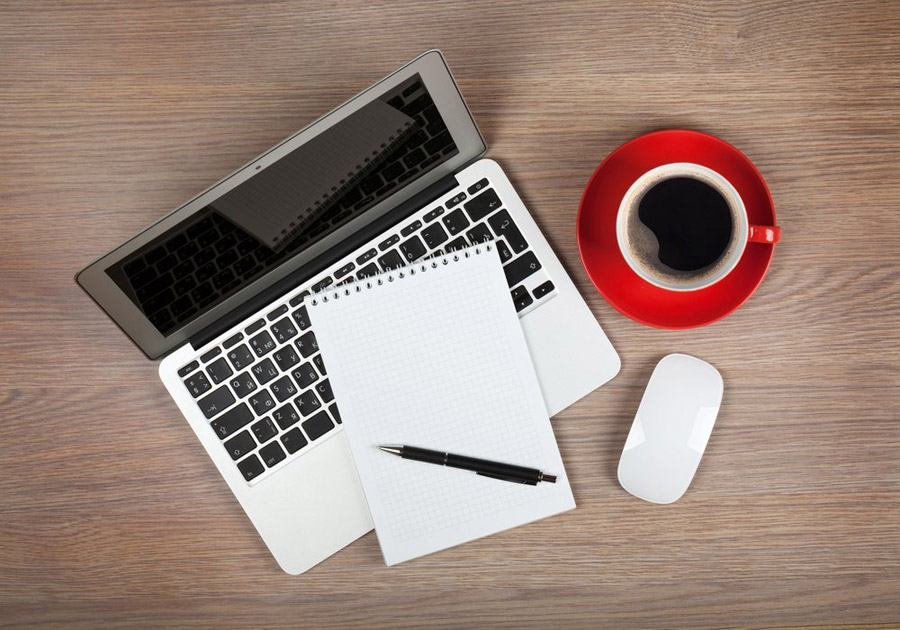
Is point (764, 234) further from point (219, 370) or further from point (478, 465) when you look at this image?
point (219, 370)

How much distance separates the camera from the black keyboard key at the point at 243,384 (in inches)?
29.5

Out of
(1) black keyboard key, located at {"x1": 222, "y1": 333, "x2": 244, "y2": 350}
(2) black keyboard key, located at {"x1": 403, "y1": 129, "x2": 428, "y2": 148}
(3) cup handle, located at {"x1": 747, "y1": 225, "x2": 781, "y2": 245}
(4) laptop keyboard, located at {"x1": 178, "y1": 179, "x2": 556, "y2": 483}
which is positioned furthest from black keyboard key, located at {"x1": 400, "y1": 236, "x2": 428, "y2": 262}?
(3) cup handle, located at {"x1": 747, "y1": 225, "x2": 781, "y2": 245}

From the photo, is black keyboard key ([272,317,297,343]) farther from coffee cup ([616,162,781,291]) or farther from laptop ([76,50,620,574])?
coffee cup ([616,162,781,291])

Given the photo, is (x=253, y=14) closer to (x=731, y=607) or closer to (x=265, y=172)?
(x=265, y=172)

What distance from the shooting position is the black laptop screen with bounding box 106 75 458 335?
69 cm

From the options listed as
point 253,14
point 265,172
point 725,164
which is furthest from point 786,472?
point 253,14

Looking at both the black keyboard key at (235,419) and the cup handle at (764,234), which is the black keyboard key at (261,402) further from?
the cup handle at (764,234)

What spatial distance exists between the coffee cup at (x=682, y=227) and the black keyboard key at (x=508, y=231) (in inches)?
4.4

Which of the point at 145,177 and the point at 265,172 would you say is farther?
the point at 145,177

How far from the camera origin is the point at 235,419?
0.75 metres

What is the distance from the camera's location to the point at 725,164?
2.38 feet

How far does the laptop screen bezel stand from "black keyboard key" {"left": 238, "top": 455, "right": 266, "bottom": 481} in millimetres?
153

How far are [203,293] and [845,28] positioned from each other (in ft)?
2.54

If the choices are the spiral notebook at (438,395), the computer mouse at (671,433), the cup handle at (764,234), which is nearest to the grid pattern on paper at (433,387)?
the spiral notebook at (438,395)
